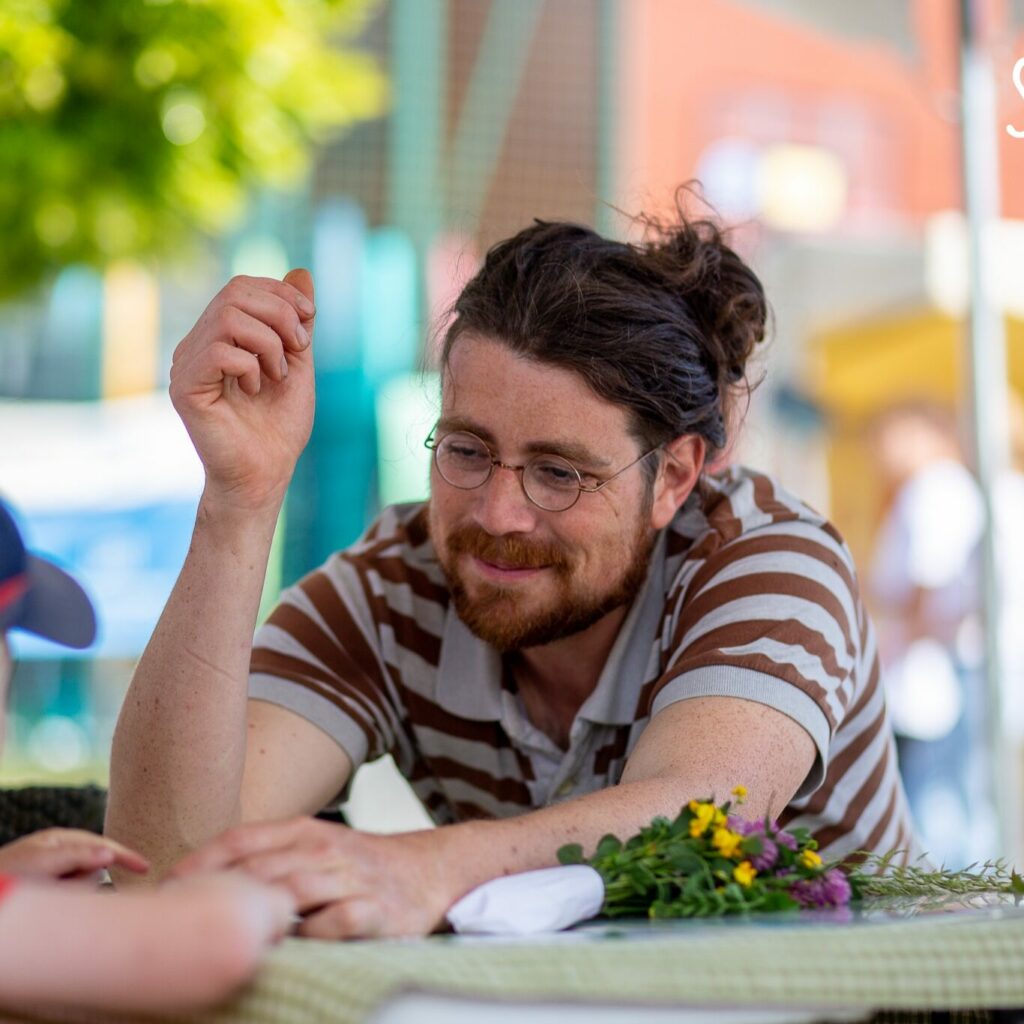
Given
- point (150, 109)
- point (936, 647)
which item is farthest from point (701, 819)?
point (150, 109)

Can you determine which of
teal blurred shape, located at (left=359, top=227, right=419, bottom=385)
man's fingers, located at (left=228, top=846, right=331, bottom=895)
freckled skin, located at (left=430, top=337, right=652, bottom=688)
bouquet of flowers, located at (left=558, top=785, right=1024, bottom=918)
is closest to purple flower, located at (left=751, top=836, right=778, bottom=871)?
bouquet of flowers, located at (left=558, top=785, right=1024, bottom=918)

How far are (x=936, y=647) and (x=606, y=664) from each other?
3.51 meters

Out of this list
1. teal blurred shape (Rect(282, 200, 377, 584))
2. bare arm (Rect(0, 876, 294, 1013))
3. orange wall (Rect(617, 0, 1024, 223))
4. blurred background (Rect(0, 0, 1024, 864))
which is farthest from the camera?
orange wall (Rect(617, 0, 1024, 223))

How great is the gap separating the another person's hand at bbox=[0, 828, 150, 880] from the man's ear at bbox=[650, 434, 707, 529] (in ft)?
2.94

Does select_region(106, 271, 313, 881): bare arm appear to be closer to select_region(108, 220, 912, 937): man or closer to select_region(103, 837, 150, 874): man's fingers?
select_region(108, 220, 912, 937): man

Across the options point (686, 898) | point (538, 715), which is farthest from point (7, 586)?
point (538, 715)

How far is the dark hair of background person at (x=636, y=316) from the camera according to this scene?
1.88m

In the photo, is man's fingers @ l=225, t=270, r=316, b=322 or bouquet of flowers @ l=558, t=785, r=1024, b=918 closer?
bouquet of flowers @ l=558, t=785, r=1024, b=918

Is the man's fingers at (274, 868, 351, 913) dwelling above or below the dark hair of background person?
below

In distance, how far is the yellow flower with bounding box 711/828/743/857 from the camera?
4.05ft

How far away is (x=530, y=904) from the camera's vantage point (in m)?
1.17

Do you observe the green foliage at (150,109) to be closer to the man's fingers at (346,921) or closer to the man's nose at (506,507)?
the man's nose at (506,507)

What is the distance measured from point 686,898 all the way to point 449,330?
41.8 inches

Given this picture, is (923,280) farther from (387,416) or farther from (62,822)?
(62,822)
